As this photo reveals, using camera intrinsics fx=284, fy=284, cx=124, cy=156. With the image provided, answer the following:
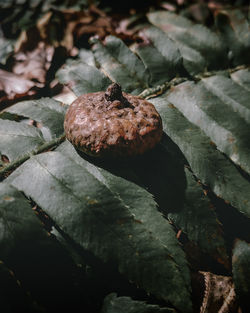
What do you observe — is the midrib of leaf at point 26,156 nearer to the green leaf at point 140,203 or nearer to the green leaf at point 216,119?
the green leaf at point 140,203

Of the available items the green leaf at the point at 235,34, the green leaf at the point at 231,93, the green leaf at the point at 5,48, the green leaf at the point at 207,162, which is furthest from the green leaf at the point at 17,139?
the green leaf at the point at 235,34

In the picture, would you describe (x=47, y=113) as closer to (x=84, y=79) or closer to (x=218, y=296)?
(x=84, y=79)

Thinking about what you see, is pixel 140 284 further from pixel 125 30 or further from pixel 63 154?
pixel 125 30

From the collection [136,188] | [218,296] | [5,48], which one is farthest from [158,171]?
[5,48]

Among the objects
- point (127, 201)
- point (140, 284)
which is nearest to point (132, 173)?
point (127, 201)

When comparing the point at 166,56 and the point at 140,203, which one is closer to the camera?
the point at 140,203

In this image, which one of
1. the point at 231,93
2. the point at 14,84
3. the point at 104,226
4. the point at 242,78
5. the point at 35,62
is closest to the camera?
the point at 104,226
